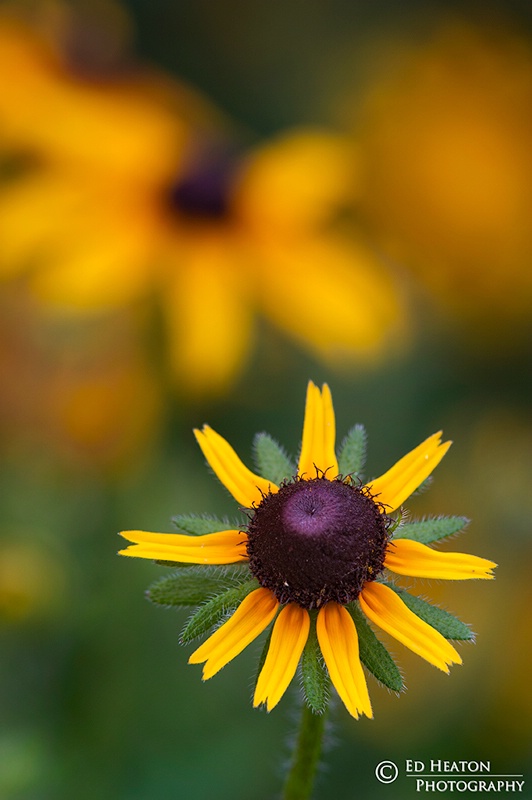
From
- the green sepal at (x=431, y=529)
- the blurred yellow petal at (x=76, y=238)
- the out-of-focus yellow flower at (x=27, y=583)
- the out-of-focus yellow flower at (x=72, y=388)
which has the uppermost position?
the blurred yellow petal at (x=76, y=238)

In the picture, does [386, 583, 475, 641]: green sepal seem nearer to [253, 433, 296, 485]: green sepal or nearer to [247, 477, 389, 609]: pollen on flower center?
[247, 477, 389, 609]: pollen on flower center

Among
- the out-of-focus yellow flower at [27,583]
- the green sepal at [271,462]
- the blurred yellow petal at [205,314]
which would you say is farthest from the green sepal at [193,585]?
the blurred yellow petal at [205,314]

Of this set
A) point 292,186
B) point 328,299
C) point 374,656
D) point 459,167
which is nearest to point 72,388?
point 328,299

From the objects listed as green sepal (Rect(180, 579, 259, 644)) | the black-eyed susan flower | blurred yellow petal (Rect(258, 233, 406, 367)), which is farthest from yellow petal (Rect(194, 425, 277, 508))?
blurred yellow petal (Rect(258, 233, 406, 367))

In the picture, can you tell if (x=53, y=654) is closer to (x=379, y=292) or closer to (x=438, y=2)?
(x=379, y=292)

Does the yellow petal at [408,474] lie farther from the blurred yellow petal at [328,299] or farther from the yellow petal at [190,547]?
the blurred yellow petal at [328,299]

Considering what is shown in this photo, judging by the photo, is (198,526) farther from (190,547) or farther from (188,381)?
(188,381)

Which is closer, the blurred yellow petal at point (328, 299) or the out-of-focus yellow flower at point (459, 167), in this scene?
the blurred yellow petal at point (328, 299)
